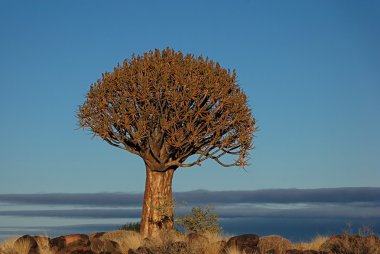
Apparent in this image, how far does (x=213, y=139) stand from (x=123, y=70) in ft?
→ 17.6

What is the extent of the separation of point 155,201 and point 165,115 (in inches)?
166

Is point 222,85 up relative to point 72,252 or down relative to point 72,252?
up

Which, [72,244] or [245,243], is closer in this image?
[245,243]

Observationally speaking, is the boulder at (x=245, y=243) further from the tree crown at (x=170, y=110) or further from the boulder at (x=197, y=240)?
the tree crown at (x=170, y=110)

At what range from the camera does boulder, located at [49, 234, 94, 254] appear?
2036cm

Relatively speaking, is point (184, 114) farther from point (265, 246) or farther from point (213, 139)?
point (265, 246)

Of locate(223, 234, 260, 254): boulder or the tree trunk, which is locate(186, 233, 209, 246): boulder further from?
the tree trunk

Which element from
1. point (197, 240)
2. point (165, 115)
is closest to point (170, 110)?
point (165, 115)

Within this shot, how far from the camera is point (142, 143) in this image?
27.4 meters

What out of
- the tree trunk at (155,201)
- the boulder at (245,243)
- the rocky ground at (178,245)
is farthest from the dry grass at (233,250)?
the tree trunk at (155,201)

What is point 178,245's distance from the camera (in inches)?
722

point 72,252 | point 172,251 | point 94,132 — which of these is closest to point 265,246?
point 172,251

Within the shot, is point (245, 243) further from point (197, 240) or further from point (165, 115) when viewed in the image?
point (165, 115)

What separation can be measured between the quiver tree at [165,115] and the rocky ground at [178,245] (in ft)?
18.5
